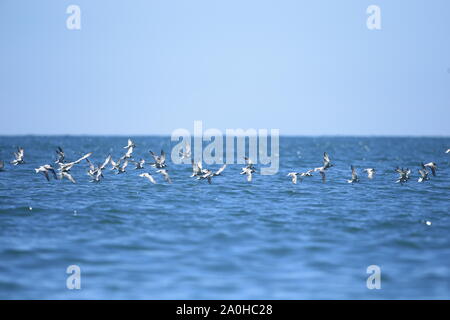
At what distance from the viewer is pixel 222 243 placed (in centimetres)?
2452

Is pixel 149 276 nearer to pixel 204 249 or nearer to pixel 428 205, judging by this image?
pixel 204 249

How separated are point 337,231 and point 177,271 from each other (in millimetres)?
9421

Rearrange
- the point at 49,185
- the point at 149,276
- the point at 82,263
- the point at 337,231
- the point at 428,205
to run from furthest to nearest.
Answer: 1. the point at 49,185
2. the point at 428,205
3. the point at 337,231
4. the point at 82,263
5. the point at 149,276

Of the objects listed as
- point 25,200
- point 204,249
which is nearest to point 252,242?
point 204,249

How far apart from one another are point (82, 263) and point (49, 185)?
2288 cm

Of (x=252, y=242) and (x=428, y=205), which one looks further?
(x=428, y=205)

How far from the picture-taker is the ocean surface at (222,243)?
19031 mm

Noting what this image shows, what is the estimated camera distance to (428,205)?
113 ft

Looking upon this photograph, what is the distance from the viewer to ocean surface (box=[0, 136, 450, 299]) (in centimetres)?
1903
